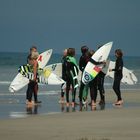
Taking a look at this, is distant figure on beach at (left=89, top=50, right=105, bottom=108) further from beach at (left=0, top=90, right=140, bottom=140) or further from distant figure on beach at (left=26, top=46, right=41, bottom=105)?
beach at (left=0, top=90, right=140, bottom=140)

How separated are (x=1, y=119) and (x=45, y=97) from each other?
766 centimetres

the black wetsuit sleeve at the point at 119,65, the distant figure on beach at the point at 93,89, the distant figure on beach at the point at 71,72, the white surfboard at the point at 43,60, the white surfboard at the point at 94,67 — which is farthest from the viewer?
the white surfboard at the point at 43,60

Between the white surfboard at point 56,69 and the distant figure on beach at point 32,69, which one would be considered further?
the white surfboard at point 56,69

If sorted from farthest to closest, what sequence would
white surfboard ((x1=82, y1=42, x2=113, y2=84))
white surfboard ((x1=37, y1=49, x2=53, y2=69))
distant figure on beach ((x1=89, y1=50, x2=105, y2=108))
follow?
white surfboard ((x1=37, y1=49, x2=53, y2=69)) < white surfboard ((x1=82, y1=42, x2=113, y2=84)) < distant figure on beach ((x1=89, y1=50, x2=105, y2=108))

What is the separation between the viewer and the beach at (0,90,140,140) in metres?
10.5

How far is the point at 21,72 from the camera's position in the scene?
1861 centimetres

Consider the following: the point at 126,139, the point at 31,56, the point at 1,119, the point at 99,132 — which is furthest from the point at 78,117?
the point at 31,56

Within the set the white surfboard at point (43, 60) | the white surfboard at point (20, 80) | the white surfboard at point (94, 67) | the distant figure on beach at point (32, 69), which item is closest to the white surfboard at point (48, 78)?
the white surfboard at point (20, 80)

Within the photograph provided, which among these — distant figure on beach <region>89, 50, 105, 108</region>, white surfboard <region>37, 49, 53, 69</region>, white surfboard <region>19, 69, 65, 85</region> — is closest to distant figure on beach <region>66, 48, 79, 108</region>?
distant figure on beach <region>89, 50, 105, 108</region>

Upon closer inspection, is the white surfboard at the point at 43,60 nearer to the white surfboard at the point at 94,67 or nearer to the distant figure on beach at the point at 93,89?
the white surfboard at the point at 94,67

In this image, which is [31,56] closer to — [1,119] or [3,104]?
[3,104]

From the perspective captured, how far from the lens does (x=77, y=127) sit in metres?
11.6

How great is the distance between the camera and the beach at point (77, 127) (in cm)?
1048

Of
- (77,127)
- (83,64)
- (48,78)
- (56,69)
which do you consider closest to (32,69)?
(83,64)
